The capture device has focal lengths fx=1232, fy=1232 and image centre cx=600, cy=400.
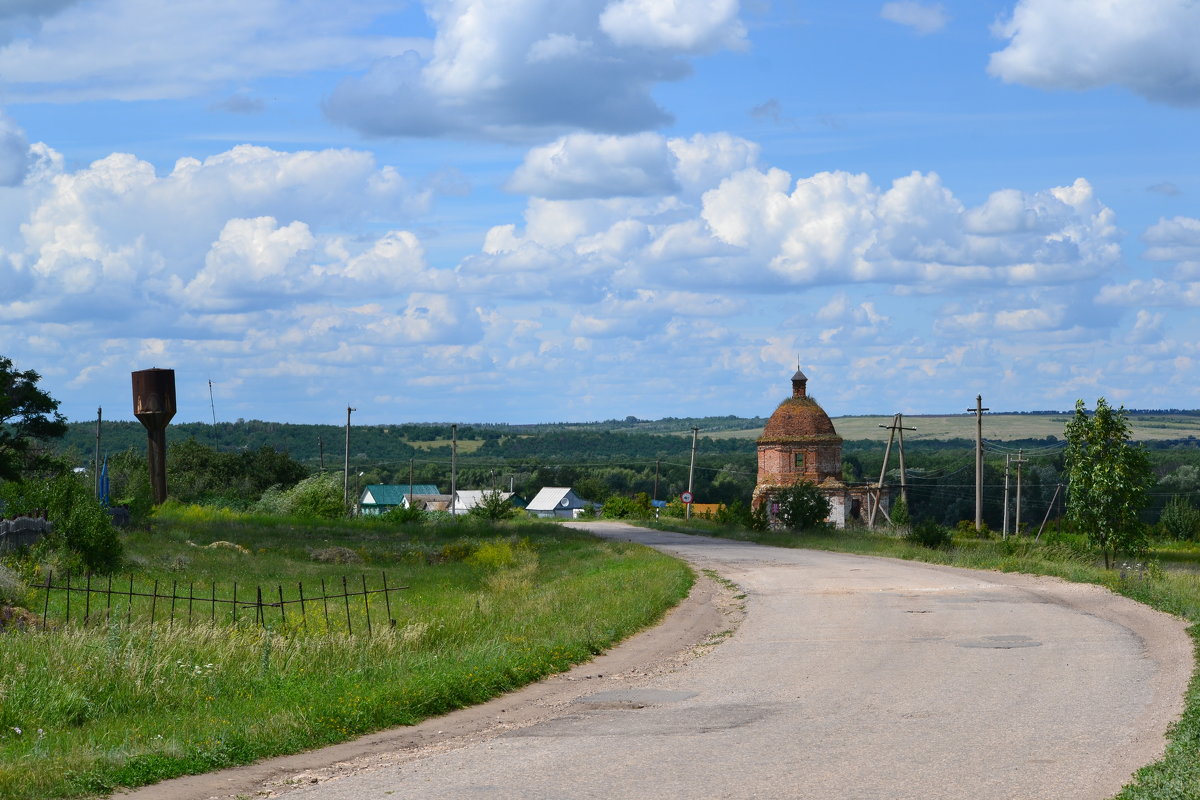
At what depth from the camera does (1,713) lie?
11102mm

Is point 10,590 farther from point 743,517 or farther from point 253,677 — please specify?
point 743,517

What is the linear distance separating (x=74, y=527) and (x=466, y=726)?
19.7 meters

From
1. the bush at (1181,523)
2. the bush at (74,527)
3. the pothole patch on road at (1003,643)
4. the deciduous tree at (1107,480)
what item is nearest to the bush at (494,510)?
the bush at (74,527)

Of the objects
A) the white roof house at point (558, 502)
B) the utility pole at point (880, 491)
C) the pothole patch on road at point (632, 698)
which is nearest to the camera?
the pothole patch on road at point (632, 698)

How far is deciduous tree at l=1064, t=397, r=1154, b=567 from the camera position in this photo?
2798 cm

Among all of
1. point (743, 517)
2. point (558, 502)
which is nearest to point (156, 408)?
point (743, 517)

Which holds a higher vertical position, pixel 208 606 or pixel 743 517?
pixel 743 517

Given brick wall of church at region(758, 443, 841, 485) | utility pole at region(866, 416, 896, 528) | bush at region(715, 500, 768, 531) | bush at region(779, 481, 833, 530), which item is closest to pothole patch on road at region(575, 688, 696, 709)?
bush at region(779, 481, 833, 530)

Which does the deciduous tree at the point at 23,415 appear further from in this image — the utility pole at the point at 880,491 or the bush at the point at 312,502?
the utility pole at the point at 880,491

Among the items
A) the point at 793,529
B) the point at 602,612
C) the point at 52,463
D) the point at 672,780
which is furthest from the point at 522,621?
Answer: the point at 52,463

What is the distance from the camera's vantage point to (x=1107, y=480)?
91.1 ft

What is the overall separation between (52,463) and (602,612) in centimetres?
4779

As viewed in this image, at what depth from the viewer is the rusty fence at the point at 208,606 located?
659 inches

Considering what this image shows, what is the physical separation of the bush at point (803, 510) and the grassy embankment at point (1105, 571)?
1391mm
